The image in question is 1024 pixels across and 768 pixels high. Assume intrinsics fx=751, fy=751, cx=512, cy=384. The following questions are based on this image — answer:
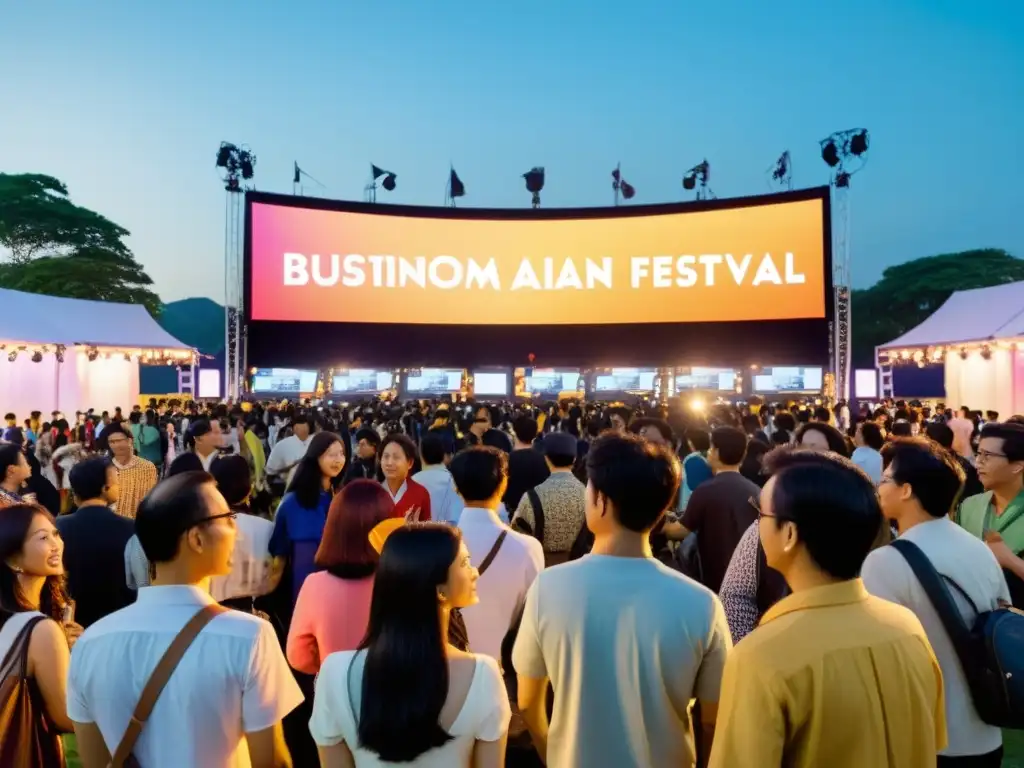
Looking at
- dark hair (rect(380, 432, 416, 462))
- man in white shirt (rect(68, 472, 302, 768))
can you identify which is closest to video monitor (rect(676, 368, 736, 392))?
dark hair (rect(380, 432, 416, 462))

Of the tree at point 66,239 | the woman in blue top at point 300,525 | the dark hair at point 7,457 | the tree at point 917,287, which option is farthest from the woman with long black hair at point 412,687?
the tree at point 917,287

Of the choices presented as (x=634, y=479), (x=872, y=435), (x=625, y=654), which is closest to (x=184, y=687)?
(x=625, y=654)

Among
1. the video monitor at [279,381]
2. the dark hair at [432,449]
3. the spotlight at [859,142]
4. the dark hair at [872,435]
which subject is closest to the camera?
the dark hair at [432,449]

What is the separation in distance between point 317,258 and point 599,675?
1712 centimetres

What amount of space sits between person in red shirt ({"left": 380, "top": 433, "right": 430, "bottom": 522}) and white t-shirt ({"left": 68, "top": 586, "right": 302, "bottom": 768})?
2268mm

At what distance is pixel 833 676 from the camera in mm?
1192

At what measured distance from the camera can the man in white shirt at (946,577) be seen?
1835 mm

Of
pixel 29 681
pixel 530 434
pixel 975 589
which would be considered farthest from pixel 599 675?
pixel 530 434

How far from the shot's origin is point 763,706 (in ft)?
3.90

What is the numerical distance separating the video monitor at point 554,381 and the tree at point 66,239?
18.7m

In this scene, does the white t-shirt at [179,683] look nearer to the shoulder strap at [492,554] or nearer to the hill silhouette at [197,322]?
the shoulder strap at [492,554]

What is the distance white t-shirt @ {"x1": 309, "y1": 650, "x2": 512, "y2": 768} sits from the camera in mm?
1381

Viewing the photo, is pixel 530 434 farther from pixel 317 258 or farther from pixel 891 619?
pixel 317 258

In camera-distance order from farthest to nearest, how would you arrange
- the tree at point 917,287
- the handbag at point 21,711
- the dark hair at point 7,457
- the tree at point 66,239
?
1. the tree at point 917,287
2. the tree at point 66,239
3. the dark hair at point 7,457
4. the handbag at point 21,711
